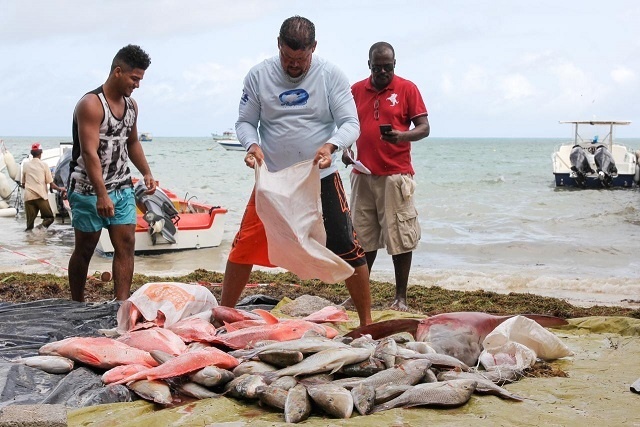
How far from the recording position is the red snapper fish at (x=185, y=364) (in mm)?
4086

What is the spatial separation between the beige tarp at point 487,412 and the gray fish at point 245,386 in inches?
1.8

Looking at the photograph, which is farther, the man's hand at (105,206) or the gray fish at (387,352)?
the man's hand at (105,206)

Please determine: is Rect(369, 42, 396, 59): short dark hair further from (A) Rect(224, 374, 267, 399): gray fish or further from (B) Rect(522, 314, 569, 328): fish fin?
(A) Rect(224, 374, 267, 399): gray fish

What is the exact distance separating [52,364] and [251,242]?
1.65 m

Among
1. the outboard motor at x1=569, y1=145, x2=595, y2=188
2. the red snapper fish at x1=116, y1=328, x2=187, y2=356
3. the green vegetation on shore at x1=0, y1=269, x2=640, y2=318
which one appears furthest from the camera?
the outboard motor at x1=569, y1=145, x2=595, y2=188

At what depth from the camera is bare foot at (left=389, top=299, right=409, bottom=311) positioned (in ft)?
22.7

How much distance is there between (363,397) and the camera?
3.74 metres

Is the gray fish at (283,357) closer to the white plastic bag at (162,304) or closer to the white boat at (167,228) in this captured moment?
the white plastic bag at (162,304)

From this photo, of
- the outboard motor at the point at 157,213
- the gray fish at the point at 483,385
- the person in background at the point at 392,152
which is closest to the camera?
the gray fish at the point at 483,385

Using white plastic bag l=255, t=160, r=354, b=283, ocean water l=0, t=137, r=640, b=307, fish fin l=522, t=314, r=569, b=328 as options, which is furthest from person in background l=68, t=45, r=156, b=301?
ocean water l=0, t=137, r=640, b=307

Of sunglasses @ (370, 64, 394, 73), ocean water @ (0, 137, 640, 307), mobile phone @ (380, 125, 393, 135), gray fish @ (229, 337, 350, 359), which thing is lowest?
Answer: ocean water @ (0, 137, 640, 307)

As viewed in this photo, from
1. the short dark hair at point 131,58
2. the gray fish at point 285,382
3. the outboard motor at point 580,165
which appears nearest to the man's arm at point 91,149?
the short dark hair at point 131,58

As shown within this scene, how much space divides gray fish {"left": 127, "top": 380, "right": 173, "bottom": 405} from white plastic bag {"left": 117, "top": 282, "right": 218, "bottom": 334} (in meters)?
1.28

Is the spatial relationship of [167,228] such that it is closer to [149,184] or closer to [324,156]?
[149,184]
